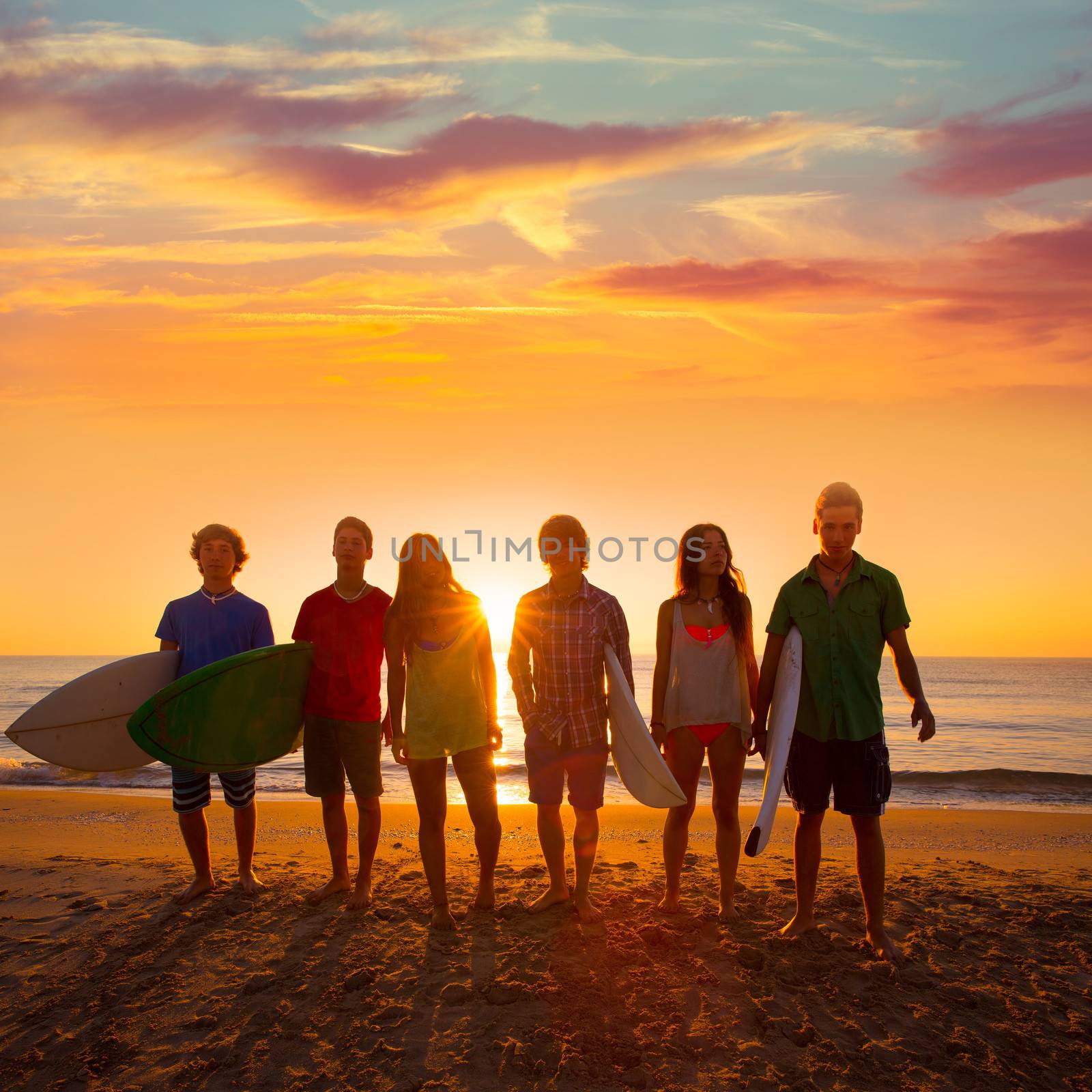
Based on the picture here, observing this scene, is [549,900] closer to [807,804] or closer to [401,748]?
[401,748]

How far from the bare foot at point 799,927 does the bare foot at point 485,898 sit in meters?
1.32

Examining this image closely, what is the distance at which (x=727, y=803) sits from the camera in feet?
12.4

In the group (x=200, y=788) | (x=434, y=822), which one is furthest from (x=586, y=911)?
(x=200, y=788)

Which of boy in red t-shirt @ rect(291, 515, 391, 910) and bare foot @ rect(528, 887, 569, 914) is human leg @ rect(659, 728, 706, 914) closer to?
bare foot @ rect(528, 887, 569, 914)

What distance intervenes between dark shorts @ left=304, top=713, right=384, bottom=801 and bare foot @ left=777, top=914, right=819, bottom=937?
1.95 metres

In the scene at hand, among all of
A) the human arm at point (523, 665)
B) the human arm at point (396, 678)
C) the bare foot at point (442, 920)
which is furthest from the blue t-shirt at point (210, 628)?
the bare foot at point (442, 920)

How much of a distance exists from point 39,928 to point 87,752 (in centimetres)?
96

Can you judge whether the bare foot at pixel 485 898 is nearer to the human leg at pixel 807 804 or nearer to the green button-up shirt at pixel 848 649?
the human leg at pixel 807 804

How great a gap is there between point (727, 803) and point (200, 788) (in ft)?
8.53

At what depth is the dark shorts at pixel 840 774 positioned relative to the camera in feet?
11.4

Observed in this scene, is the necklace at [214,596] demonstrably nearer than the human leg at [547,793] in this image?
No

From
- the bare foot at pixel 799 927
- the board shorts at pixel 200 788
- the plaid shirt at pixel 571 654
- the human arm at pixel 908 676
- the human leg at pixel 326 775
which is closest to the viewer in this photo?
the human arm at pixel 908 676

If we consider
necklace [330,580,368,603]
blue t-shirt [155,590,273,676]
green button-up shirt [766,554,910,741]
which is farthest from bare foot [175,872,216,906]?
green button-up shirt [766,554,910,741]

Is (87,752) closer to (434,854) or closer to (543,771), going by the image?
(434,854)
